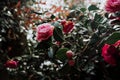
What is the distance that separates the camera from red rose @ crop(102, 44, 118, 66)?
1.03 meters

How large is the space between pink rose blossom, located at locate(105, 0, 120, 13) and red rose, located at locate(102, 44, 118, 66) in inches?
8.5

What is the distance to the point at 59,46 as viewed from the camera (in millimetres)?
1308

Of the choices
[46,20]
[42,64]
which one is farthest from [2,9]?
[42,64]

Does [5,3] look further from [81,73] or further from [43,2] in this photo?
[81,73]

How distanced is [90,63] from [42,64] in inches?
12.4

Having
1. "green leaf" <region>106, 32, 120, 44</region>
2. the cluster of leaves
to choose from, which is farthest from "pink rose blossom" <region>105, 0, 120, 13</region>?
"green leaf" <region>106, 32, 120, 44</region>

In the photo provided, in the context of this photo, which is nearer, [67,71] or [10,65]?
[67,71]

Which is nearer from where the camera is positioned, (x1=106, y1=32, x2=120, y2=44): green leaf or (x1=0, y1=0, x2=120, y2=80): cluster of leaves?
(x1=106, y1=32, x2=120, y2=44): green leaf

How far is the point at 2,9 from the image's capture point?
196cm

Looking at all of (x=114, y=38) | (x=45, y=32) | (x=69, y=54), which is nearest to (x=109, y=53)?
(x=114, y=38)

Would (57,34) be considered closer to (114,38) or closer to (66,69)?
(66,69)

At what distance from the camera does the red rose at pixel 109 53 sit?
1.03m

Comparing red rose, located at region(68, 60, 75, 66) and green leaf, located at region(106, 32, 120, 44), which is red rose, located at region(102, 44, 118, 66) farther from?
red rose, located at region(68, 60, 75, 66)

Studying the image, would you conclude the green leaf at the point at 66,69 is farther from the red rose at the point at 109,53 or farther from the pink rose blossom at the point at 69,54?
the red rose at the point at 109,53
